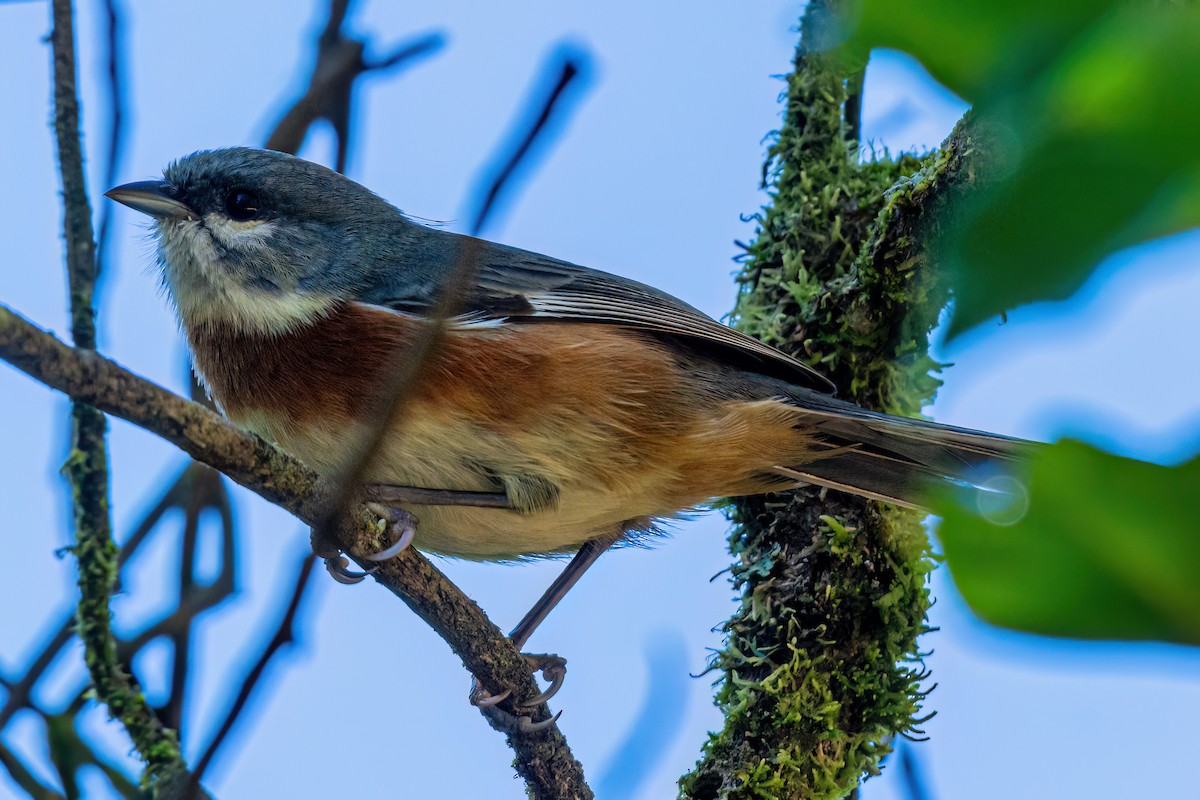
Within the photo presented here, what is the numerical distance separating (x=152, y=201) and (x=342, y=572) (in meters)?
1.50

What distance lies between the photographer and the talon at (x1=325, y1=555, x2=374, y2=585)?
3.16m

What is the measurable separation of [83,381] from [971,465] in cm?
253

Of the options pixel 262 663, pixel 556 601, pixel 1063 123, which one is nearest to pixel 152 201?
pixel 556 601

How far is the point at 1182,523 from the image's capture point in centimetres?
54

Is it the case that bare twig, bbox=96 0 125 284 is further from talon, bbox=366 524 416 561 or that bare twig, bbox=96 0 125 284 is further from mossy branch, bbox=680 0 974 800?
mossy branch, bbox=680 0 974 800

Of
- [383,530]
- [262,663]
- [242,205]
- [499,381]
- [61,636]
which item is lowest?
[262,663]

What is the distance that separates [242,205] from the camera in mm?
3826

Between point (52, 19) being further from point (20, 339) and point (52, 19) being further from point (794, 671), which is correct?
point (794, 671)

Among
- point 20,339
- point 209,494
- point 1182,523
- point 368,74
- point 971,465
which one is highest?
point 368,74

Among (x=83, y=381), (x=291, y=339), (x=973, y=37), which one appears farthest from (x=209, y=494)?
(x=973, y=37)

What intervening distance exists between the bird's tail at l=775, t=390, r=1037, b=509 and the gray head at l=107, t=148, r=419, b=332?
4.99 feet

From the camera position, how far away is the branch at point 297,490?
5.38ft

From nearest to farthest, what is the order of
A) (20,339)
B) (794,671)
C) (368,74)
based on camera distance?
(20,339) < (368,74) < (794,671)

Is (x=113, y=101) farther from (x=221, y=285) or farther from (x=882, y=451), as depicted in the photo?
(x=882, y=451)
